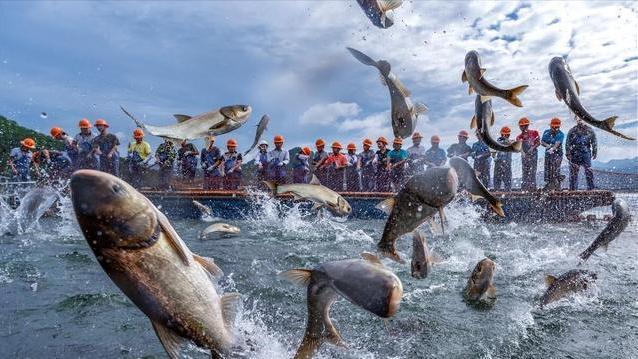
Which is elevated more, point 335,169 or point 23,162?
point 23,162

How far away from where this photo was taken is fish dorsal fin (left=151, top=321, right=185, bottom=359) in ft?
8.52

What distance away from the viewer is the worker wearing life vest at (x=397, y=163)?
16.5 meters

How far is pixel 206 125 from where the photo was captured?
488 centimetres

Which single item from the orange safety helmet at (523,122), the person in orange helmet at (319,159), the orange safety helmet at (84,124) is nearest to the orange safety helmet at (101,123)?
the orange safety helmet at (84,124)

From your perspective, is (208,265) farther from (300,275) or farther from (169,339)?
(300,275)

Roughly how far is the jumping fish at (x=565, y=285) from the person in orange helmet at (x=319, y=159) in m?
11.6

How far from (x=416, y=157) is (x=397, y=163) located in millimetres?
723

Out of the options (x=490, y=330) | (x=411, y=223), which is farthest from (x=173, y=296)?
(x=490, y=330)

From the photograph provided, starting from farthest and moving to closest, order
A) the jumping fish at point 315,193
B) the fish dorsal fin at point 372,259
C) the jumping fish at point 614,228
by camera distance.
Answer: the jumping fish at point 614,228, the jumping fish at point 315,193, the fish dorsal fin at point 372,259

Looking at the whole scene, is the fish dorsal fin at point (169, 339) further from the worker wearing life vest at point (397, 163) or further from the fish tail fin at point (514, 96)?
the worker wearing life vest at point (397, 163)

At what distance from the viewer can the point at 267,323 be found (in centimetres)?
554

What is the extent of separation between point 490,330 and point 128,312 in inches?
171

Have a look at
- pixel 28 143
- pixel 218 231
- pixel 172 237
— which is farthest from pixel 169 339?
pixel 28 143

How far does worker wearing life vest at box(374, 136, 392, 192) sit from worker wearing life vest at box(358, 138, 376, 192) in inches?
8.7
